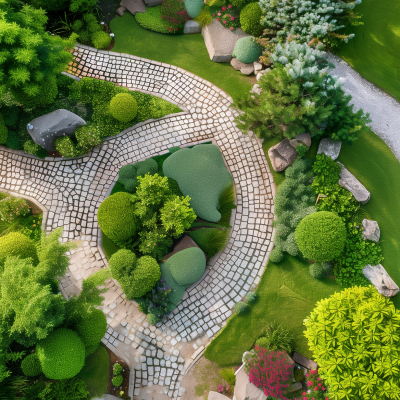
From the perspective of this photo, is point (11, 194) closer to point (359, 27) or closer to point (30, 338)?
point (30, 338)

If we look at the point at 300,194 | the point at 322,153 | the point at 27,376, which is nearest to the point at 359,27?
the point at 322,153

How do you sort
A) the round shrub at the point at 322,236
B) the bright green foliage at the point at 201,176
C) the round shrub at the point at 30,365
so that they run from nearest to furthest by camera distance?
the round shrub at the point at 30,365, the round shrub at the point at 322,236, the bright green foliage at the point at 201,176

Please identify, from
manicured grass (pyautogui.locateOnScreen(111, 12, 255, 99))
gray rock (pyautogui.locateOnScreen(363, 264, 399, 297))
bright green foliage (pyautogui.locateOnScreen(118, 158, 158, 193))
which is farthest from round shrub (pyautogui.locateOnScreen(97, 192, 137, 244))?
gray rock (pyautogui.locateOnScreen(363, 264, 399, 297))

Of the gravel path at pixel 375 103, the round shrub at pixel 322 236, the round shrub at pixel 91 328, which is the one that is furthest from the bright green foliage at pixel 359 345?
the gravel path at pixel 375 103

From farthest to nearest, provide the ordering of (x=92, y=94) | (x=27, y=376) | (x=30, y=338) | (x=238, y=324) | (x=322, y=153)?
(x=92, y=94) < (x=322, y=153) < (x=238, y=324) < (x=27, y=376) < (x=30, y=338)

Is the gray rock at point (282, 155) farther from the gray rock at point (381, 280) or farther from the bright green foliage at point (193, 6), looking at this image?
the bright green foliage at point (193, 6)

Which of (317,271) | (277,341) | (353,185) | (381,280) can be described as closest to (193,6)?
(353,185)

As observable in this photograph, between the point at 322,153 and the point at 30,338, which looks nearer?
the point at 30,338
